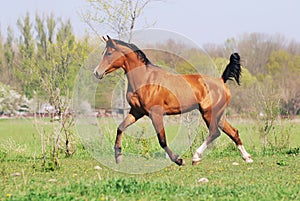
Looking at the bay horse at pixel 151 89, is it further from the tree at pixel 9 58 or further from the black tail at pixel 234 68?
the tree at pixel 9 58

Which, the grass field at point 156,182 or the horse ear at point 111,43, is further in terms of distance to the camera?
the horse ear at point 111,43

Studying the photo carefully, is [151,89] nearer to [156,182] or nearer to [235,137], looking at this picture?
[235,137]

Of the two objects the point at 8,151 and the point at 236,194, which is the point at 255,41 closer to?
the point at 8,151

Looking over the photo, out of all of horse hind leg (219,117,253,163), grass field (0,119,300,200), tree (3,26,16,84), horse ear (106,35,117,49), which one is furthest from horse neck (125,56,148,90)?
tree (3,26,16,84)

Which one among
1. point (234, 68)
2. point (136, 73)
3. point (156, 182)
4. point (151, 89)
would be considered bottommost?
point (156, 182)

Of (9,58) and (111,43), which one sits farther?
(9,58)

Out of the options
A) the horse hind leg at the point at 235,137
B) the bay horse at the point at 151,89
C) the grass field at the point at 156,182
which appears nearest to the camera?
the grass field at the point at 156,182

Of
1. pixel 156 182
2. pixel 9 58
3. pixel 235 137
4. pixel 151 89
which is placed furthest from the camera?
pixel 9 58

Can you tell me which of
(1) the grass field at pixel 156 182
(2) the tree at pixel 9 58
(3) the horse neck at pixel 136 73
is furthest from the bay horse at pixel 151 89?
(2) the tree at pixel 9 58

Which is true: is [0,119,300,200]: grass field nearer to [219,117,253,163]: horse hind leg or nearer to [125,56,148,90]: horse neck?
[219,117,253,163]: horse hind leg

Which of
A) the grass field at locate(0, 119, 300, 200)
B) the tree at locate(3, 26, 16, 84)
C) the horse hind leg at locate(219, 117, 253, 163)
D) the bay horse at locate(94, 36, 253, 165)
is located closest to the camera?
the grass field at locate(0, 119, 300, 200)

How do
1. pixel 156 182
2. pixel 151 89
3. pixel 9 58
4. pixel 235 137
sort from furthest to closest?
A: pixel 9 58 → pixel 235 137 → pixel 151 89 → pixel 156 182

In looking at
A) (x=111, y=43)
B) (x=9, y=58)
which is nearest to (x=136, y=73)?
(x=111, y=43)

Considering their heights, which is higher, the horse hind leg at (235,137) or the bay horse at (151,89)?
the bay horse at (151,89)
